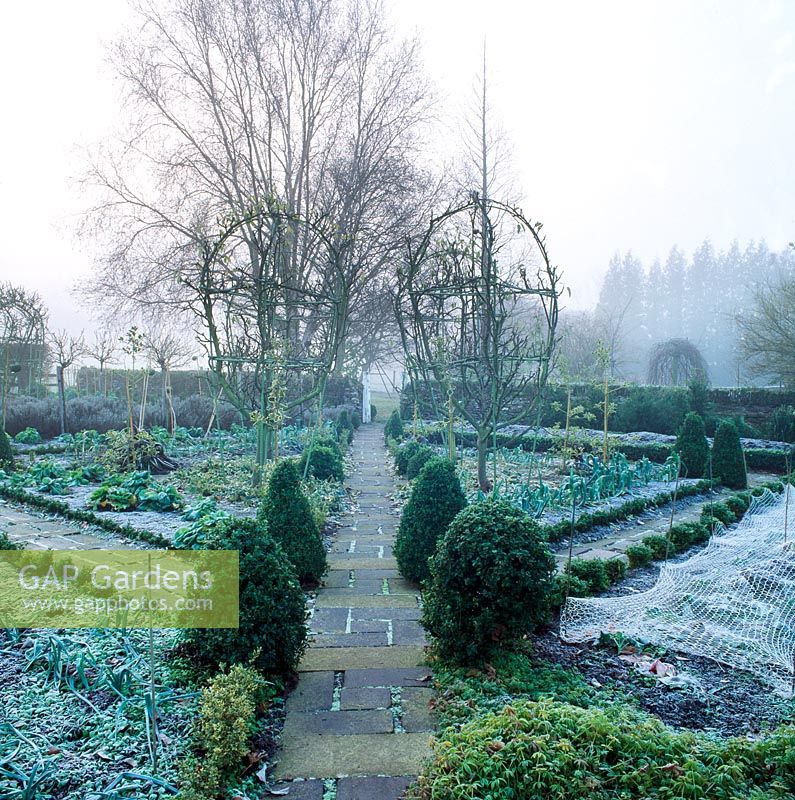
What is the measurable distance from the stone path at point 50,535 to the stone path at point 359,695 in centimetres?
197

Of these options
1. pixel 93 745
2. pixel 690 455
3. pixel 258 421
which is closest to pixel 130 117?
pixel 258 421

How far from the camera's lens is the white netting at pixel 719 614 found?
325 cm

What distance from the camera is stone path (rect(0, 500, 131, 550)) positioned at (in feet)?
17.1

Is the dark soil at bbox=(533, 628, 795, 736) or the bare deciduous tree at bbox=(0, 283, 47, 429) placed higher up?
the bare deciduous tree at bbox=(0, 283, 47, 429)

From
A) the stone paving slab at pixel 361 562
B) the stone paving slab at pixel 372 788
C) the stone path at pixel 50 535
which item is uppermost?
the stone path at pixel 50 535

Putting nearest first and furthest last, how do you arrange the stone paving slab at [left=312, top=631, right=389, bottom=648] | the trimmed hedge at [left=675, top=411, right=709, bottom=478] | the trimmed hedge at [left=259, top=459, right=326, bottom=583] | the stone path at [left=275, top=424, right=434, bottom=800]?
the stone path at [left=275, top=424, right=434, bottom=800] < the stone paving slab at [left=312, top=631, right=389, bottom=648] < the trimmed hedge at [left=259, top=459, right=326, bottom=583] < the trimmed hedge at [left=675, top=411, right=709, bottom=478]

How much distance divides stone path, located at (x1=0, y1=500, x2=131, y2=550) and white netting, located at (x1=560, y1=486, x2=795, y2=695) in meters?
3.76

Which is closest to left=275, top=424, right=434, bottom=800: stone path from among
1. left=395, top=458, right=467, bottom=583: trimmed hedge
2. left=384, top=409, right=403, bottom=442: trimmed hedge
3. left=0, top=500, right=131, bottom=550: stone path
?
left=395, top=458, right=467, bottom=583: trimmed hedge

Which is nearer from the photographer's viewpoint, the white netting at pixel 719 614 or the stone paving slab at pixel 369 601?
the white netting at pixel 719 614

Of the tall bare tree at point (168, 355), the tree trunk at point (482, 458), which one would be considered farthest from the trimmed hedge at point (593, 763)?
the tall bare tree at point (168, 355)

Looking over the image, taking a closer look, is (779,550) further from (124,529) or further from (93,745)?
(124,529)

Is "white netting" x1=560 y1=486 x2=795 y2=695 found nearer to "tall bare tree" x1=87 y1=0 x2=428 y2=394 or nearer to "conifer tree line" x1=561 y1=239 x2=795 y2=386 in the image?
"tall bare tree" x1=87 y1=0 x2=428 y2=394

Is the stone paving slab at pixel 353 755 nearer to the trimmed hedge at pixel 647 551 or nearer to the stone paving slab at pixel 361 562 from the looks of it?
the trimmed hedge at pixel 647 551

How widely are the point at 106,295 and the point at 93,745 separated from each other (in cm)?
1587
